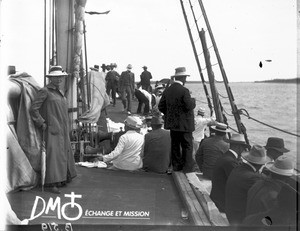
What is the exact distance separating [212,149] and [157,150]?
2.35 feet

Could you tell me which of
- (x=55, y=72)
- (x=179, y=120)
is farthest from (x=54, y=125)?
(x=179, y=120)

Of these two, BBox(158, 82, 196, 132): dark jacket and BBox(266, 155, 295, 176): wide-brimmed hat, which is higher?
BBox(158, 82, 196, 132): dark jacket

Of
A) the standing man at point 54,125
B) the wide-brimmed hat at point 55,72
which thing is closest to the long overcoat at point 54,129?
the standing man at point 54,125

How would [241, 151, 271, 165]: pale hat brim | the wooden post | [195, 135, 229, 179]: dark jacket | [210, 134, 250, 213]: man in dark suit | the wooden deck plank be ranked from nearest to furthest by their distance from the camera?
[241, 151, 271, 165]: pale hat brim
the wooden deck plank
[210, 134, 250, 213]: man in dark suit
[195, 135, 229, 179]: dark jacket
the wooden post

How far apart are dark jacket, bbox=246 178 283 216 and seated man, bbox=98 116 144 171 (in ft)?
6.97

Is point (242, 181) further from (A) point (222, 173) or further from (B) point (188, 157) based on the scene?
(B) point (188, 157)

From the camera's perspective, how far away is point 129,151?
15.1 ft

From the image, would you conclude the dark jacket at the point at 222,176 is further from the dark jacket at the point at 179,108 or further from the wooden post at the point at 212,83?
the wooden post at the point at 212,83

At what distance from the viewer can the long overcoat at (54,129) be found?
3.58m

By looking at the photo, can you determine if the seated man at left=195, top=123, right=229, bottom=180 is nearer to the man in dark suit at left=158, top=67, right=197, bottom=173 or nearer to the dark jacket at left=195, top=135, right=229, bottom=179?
the dark jacket at left=195, top=135, right=229, bottom=179

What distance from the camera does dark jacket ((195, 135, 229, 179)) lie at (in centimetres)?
424

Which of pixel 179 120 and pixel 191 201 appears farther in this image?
pixel 179 120

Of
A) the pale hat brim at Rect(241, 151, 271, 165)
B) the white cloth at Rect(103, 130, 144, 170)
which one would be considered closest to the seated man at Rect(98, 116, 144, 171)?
the white cloth at Rect(103, 130, 144, 170)

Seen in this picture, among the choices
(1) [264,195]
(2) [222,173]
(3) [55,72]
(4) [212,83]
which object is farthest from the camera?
(4) [212,83]
